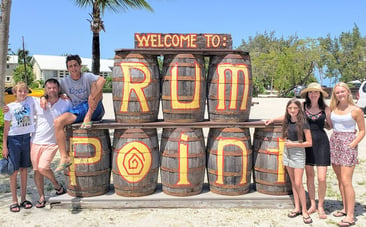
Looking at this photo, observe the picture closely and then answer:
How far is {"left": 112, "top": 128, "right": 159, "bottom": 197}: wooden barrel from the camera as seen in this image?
4797 mm

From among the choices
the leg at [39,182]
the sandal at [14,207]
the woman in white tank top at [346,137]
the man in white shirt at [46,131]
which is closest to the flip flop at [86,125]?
the man in white shirt at [46,131]

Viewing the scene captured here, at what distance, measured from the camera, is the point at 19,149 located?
178 inches

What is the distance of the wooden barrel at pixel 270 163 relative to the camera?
487cm

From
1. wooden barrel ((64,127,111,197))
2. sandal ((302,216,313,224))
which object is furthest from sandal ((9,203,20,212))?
sandal ((302,216,313,224))

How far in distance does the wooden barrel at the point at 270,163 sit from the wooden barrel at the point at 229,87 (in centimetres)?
48

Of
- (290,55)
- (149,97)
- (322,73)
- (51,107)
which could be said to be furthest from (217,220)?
(322,73)

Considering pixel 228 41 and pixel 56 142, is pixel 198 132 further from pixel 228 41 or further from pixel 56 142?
pixel 56 142

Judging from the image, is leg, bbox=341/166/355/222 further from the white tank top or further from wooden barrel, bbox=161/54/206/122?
wooden barrel, bbox=161/54/206/122

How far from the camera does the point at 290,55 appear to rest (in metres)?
42.5

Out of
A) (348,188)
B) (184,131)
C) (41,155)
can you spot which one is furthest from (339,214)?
(41,155)

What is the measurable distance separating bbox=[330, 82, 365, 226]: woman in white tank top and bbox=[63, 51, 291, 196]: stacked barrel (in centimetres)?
88

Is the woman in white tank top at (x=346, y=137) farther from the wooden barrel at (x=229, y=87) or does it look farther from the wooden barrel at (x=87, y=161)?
the wooden barrel at (x=87, y=161)

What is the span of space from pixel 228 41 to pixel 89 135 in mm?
2580

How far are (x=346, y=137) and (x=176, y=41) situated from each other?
2.76 meters
